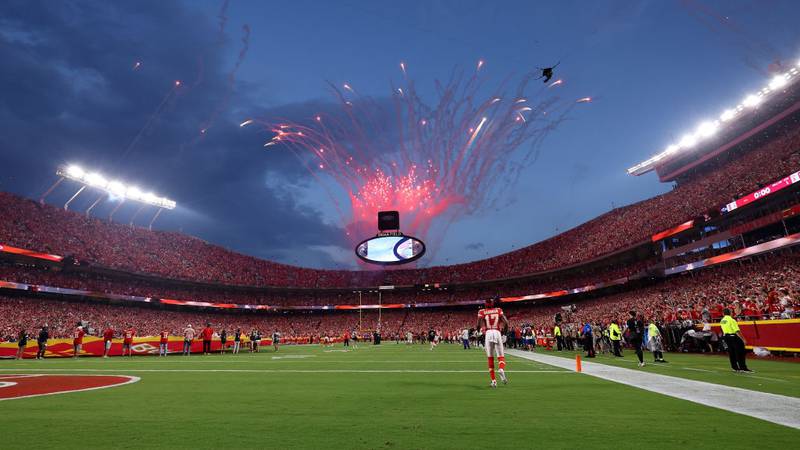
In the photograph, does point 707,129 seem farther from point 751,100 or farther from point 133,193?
point 133,193

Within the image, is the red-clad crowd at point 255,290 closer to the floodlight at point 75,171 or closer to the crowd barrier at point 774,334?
the floodlight at point 75,171

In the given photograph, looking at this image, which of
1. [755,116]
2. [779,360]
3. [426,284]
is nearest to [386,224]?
[426,284]

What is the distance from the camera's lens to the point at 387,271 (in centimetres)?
7875

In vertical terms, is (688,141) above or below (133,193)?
above

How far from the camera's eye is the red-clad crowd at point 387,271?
40.5m

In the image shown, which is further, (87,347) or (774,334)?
(87,347)

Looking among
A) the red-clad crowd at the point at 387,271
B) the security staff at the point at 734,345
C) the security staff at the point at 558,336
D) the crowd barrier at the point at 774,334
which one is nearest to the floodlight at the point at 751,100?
the red-clad crowd at the point at 387,271

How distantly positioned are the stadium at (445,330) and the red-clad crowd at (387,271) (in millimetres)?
324

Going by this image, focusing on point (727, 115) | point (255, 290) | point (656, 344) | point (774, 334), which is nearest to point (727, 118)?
point (727, 115)

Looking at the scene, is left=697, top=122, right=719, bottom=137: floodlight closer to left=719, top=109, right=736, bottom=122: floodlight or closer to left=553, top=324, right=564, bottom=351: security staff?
left=719, top=109, right=736, bottom=122: floodlight

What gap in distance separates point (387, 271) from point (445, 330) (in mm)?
18212

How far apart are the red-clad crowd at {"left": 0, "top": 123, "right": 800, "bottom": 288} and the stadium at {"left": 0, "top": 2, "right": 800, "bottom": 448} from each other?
324 millimetres

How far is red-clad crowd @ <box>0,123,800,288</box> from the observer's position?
40528 mm

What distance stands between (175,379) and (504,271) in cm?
6246
